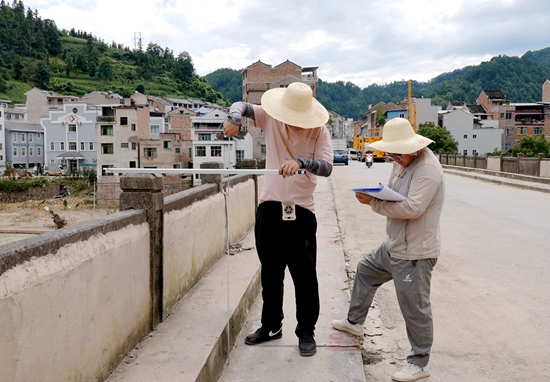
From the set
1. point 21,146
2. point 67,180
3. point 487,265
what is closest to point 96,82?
point 21,146

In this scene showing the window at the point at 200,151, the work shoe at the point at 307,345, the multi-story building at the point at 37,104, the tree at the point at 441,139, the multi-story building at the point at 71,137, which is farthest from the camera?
the multi-story building at the point at 37,104

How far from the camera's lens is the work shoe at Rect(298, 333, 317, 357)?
3787 millimetres

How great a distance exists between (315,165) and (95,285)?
1549 mm

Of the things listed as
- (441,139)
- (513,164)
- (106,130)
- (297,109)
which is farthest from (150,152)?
(297,109)

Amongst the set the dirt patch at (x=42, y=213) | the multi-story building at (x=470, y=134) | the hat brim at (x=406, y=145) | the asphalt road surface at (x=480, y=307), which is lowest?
the dirt patch at (x=42, y=213)

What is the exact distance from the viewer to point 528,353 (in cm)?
412

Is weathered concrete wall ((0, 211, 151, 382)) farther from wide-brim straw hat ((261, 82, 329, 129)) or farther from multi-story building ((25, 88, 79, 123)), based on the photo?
multi-story building ((25, 88, 79, 123))

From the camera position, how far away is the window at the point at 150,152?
5988 cm

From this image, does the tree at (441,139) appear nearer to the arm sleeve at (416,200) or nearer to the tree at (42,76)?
the arm sleeve at (416,200)

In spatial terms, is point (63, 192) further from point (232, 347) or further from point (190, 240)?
point (232, 347)

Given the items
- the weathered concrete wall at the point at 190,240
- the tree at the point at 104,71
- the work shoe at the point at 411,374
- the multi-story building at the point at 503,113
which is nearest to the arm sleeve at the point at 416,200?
the work shoe at the point at 411,374

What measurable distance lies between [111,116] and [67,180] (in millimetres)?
11267

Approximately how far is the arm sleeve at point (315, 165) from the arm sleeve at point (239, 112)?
52cm

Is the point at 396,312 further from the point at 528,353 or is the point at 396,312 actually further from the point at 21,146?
the point at 21,146
